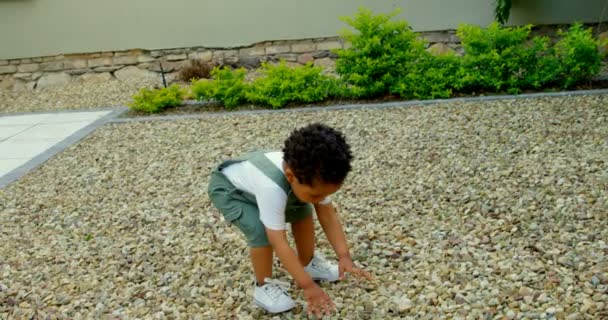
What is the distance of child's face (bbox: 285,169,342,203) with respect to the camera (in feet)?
5.71

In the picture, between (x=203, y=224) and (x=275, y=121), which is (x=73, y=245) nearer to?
(x=203, y=224)

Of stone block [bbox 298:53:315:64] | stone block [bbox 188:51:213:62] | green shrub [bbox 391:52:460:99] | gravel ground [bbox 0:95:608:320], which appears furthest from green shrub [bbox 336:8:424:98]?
stone block [bbox 188:51:213:62]

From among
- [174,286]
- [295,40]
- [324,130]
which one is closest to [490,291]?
[324,130]

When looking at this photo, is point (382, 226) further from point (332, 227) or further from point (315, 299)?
point (315, 299)

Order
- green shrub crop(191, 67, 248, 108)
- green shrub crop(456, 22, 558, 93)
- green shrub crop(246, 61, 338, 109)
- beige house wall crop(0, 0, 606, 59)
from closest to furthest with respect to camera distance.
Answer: green shrub crop(456, 22, 558, 93), green shrub crop(246, 61, 338, 109), green shrub crop(191, 67, 248, 108), beige house wall crop(0, 0, 606, 59)

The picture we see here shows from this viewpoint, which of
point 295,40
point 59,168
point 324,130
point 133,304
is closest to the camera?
point 324,130

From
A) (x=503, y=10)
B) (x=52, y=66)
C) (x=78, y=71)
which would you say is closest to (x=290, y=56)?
(x=503, y=10)

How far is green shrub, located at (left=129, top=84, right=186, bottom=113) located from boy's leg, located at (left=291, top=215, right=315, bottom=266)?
146 inches

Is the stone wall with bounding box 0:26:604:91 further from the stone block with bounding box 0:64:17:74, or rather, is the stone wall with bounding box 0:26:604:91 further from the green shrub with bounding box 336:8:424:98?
the green shrub with bounding box 336:8:424:98

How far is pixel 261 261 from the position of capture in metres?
2.08

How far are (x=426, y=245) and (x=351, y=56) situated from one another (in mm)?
3117

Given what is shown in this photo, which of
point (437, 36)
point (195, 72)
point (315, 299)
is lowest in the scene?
point (315, 299)

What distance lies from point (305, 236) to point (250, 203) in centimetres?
29

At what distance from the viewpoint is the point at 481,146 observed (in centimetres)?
379
